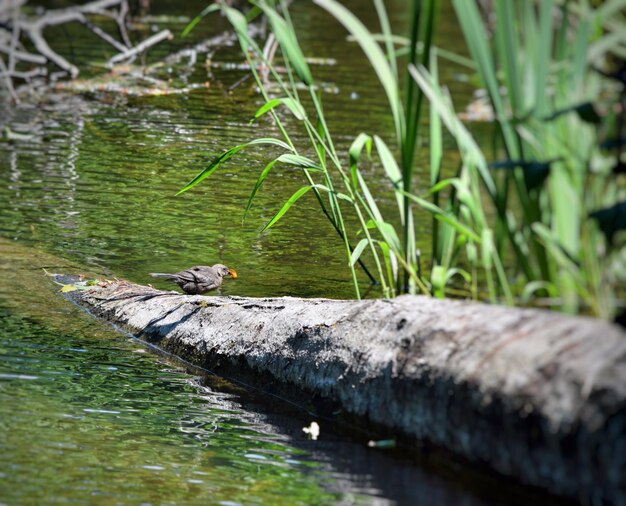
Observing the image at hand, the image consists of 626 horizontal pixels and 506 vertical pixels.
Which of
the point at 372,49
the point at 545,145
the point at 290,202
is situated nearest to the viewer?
the point at 545,145

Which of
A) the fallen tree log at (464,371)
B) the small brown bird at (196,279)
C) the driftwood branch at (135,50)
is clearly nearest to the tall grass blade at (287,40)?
the fallen tree log at (464,371)

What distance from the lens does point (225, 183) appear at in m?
10.4

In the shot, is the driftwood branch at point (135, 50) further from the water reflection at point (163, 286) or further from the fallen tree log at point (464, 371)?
the fallen tree log at point (464, 371)

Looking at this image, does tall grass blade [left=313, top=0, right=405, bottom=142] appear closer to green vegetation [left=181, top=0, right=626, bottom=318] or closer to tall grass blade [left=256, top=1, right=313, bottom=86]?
green vegetation [left=181, top=0, right=626, bottom=318]

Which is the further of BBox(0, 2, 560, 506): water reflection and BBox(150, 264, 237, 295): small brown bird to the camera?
BBox(150, 264, 237, 295): small brown bird

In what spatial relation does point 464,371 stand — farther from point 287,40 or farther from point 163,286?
point 163,286

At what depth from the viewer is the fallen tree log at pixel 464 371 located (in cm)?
346

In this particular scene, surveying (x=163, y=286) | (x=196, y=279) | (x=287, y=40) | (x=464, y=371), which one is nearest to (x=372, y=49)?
(x=287, y=40)

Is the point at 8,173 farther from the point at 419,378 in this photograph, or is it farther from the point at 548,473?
the point at 548,473

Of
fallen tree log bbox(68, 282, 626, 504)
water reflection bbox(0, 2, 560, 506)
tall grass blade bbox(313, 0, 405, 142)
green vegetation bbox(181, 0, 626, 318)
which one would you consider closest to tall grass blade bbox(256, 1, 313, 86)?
green vegetation bbox(181, 0, 626, 318)

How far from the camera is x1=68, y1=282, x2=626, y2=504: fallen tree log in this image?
11.4ft

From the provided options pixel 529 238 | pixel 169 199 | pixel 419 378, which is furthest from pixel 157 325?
pixel 169 199

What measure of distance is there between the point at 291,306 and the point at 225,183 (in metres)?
5.22

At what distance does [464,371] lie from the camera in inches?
156
